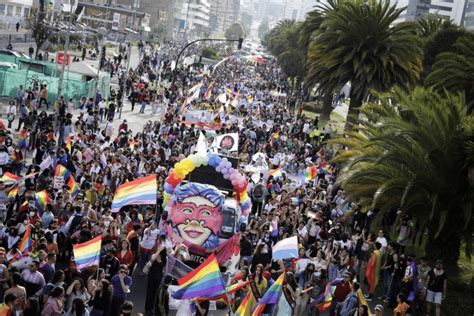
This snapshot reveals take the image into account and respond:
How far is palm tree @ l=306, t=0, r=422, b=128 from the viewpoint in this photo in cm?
3969

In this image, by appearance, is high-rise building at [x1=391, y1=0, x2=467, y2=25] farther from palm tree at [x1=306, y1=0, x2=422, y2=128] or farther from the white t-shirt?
the white t-shirt

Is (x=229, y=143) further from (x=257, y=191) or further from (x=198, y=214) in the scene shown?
(x=198, y=214)

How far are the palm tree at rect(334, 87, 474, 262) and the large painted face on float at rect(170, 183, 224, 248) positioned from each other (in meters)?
4.62

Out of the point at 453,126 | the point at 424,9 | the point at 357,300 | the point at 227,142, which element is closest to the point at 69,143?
the point at 227,142

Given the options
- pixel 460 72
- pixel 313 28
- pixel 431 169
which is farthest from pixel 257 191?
pixel 313 28

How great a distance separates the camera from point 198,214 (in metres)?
17.9

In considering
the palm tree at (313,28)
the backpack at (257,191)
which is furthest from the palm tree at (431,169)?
the palm tree at (313,28)

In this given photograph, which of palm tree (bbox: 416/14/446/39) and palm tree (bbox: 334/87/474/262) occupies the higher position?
palm tree (bbox: 416/14/446/39)

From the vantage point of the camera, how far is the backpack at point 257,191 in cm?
2575

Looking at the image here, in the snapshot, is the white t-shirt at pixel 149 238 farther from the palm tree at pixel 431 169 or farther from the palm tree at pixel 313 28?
the palm tree at pixel 313 28

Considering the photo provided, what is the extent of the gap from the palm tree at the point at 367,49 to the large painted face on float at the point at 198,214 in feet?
74.0

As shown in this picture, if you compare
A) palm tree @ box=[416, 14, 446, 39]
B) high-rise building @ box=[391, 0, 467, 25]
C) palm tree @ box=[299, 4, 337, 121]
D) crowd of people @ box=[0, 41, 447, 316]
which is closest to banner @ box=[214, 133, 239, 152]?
crowd of people @ box=[0, 41, 447, 316]

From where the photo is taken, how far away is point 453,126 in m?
20.7

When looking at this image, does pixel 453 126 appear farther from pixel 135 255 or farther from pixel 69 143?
pixel 69 143
